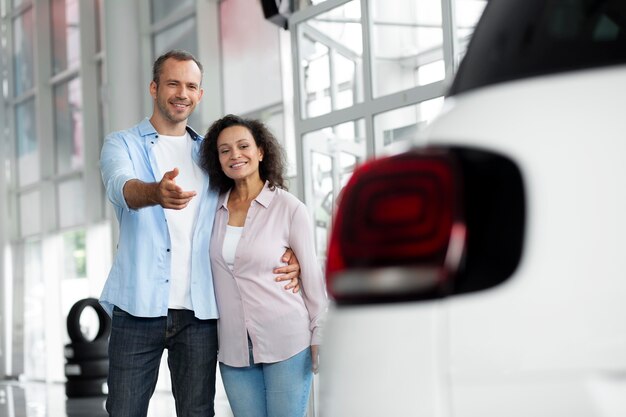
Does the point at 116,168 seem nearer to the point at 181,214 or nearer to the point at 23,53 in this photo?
the point at 181,214

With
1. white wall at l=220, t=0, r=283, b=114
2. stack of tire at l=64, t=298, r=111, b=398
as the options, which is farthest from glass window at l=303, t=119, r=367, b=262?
stack of tire at l=64, t=298, r=111, b=398

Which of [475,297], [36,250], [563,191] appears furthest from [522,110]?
[36,250]

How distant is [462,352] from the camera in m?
0.93

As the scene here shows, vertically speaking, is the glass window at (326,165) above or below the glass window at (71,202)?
below

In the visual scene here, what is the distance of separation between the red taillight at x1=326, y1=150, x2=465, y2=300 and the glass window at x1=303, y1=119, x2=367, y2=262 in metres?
6.41

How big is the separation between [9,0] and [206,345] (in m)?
17.3

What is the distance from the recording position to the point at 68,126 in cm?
1639

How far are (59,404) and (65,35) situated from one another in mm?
7616

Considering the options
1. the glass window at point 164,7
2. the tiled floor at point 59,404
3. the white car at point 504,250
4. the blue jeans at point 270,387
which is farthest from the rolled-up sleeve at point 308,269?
the glass window at point 164,7

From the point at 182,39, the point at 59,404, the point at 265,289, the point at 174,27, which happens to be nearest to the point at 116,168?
the point at 265,289

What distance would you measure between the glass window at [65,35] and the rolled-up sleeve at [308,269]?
13.8 meters

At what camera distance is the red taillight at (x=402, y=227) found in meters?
0.97

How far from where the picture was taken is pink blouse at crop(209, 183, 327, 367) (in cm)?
290

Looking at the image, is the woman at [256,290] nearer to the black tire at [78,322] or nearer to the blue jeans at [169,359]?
the blue jeans at [169,359]
